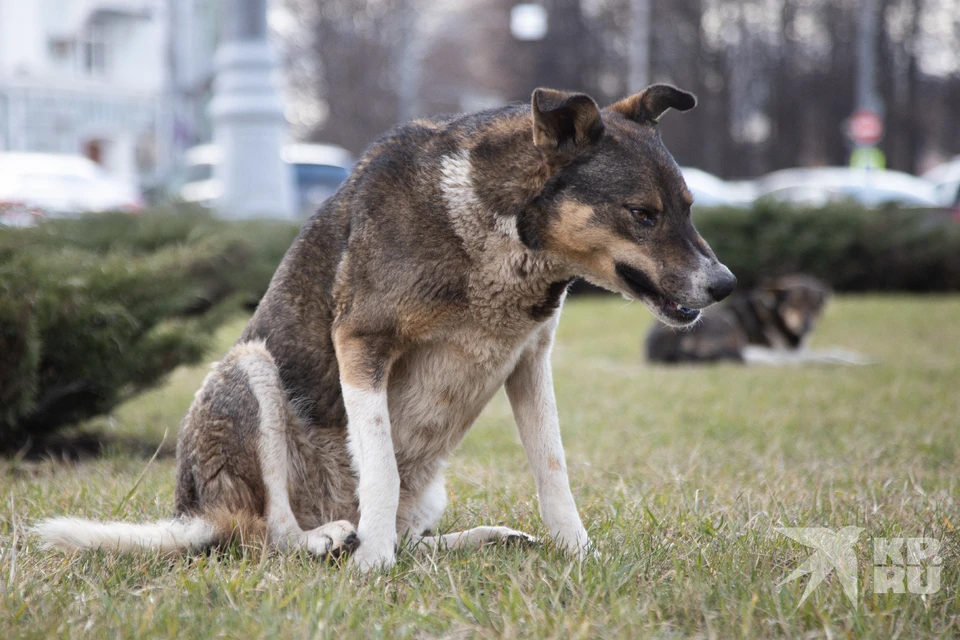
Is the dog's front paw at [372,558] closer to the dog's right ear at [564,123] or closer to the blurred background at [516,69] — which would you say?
the dog's right ear at [564,123]

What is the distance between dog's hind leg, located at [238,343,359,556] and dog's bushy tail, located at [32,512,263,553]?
0.26 feet

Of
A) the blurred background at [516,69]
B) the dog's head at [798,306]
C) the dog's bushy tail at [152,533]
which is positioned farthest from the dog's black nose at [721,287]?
the blurred background at [516,69]

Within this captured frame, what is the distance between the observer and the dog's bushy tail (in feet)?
10.7

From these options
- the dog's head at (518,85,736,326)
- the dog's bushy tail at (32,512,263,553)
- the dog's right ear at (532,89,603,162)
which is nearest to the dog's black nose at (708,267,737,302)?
the dog's head at (518,85,736,326)

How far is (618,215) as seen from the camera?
3.23 m

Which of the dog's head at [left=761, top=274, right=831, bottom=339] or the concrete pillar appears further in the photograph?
the dog's head at [left=761, top=274, right=831, bottom=339]

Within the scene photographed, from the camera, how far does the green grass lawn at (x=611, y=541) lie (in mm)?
2674

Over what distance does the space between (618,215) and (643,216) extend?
8 cm

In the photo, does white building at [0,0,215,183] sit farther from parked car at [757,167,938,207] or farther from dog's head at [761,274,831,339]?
dog's head at [761,274,831,339]

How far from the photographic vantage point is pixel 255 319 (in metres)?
3.82

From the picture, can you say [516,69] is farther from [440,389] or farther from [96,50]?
[440,389]

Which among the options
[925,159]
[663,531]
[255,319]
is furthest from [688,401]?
[925,159]

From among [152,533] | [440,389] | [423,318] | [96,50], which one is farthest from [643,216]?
[96,50]

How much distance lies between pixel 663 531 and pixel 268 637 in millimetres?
1643
